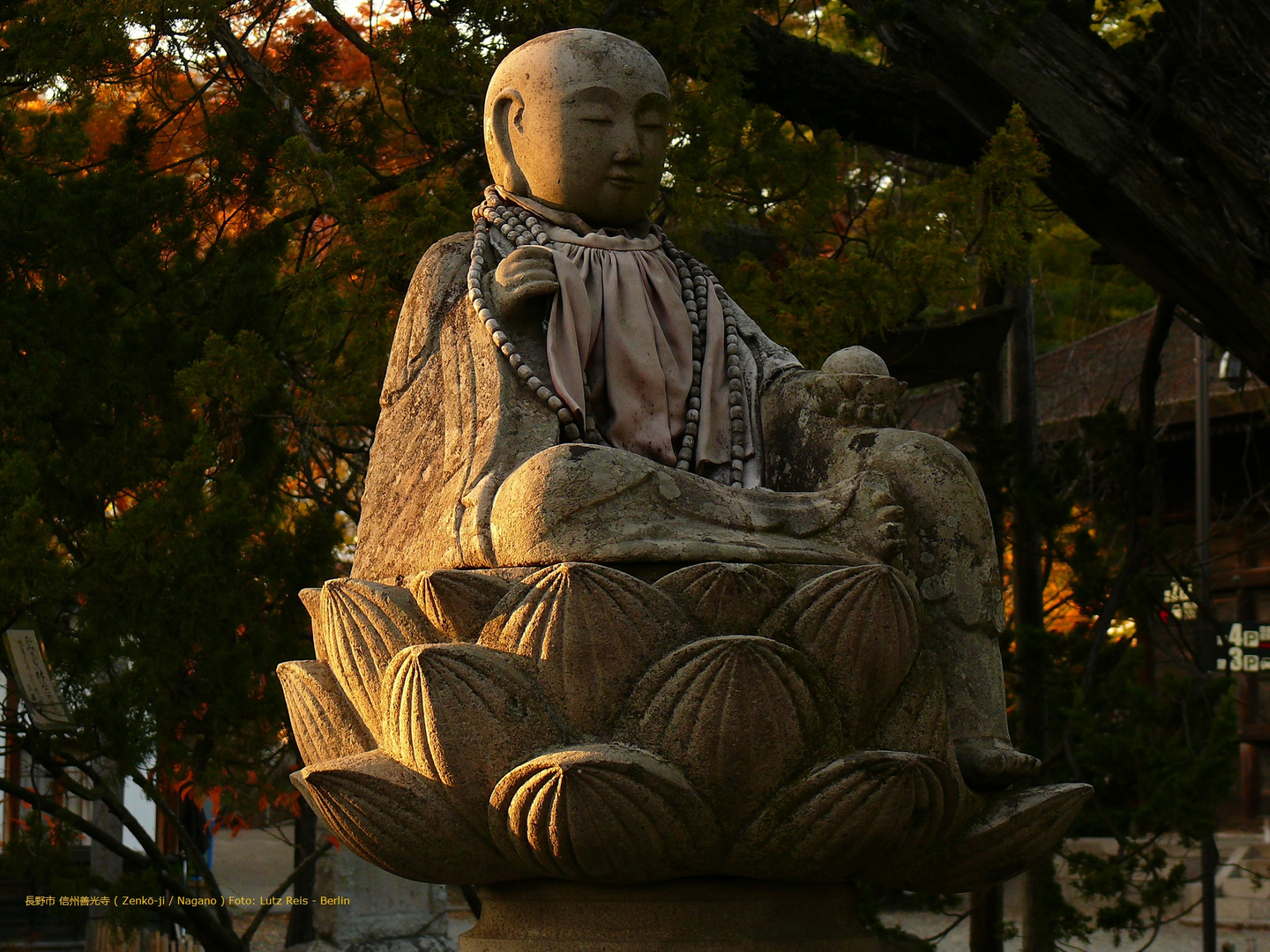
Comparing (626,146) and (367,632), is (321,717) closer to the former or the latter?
(367,632)

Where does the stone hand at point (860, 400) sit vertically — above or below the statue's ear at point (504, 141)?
below

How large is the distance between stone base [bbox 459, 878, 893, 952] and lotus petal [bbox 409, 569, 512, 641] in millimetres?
576

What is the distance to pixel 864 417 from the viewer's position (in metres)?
3.64

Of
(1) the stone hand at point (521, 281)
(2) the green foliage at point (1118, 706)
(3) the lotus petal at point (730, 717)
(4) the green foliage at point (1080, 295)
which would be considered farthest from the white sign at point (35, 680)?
(4) the green foliage at point (1080, 295)

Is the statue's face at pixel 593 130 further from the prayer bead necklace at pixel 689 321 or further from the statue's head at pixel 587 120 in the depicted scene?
the prayer bead necklace at pixel 689 321

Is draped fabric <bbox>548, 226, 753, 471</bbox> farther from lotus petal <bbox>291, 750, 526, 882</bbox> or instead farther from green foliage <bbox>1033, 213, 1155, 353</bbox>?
green foliage <bbox>1033, 213, 1155, 353</bbox>

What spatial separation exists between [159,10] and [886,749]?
14.0 feet

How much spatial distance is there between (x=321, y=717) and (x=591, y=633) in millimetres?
799

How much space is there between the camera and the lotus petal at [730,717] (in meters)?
2.95

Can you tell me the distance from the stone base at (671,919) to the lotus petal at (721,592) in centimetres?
55

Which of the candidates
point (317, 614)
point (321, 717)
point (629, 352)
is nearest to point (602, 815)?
point (321, 717)

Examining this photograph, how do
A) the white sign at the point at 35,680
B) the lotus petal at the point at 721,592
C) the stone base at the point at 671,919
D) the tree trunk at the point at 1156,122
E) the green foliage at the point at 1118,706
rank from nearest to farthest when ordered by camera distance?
the lotus petal at the point at 721,592, the stone base at the point at 671,919, the white sign at the point at 35,680, the tree trunk at the point at 1156,122, the green foliage at the point at 1118,706

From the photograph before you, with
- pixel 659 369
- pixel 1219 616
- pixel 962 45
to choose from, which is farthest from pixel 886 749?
pixel 1219 616

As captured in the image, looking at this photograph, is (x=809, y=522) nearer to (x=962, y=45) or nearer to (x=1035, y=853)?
(x=1035, y=853)
